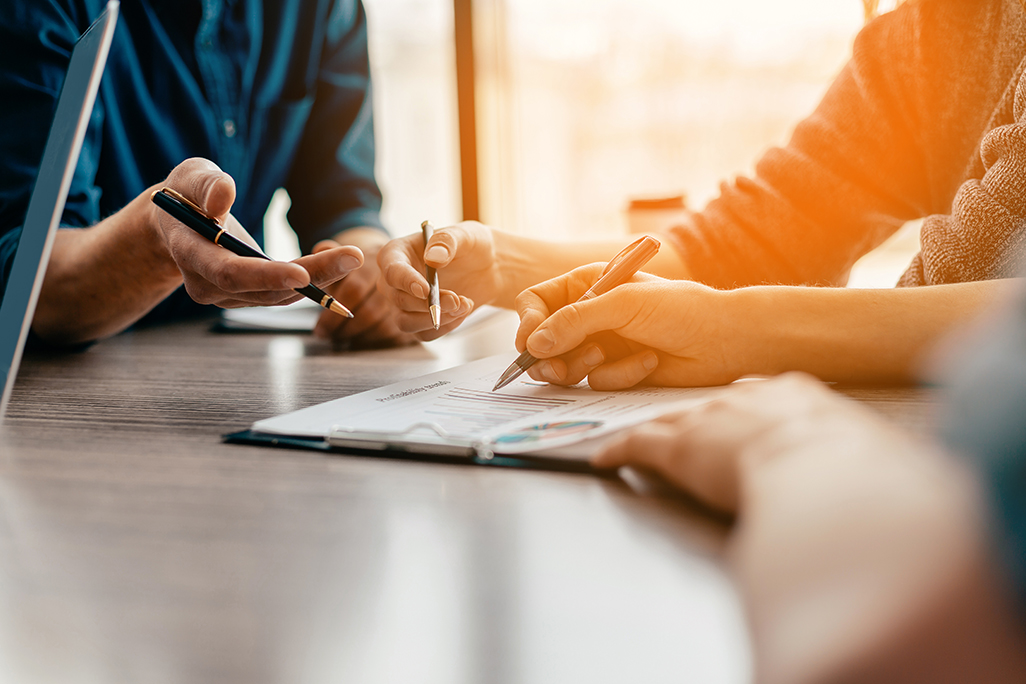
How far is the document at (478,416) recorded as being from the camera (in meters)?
0.35

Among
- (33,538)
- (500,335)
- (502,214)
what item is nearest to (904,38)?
(500,335)

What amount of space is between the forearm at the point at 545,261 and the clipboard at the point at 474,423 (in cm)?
38

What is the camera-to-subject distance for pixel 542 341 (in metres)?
0.48

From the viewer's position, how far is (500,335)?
0.83 meters

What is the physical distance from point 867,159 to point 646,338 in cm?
54

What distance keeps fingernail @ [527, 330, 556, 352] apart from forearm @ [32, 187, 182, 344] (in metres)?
0.39

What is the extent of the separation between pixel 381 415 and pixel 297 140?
1.02 m

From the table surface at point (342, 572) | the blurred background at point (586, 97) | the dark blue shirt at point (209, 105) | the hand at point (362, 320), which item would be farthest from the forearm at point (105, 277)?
the blurred background at point (586, 97)

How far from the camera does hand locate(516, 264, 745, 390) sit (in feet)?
1.57

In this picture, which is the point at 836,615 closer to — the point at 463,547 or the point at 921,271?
the point at 463,547

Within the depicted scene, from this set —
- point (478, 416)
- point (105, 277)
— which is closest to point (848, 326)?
point (478, 416)

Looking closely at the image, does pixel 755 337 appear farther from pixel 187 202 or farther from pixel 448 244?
pixel 187 202

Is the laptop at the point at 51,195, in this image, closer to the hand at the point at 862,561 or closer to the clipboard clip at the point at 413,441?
the clipboard clip at the point at 413,441

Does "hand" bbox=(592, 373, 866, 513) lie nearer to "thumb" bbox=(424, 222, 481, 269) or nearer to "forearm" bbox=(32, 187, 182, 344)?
"thumb" bbox=(424, 222, 481, 269)
